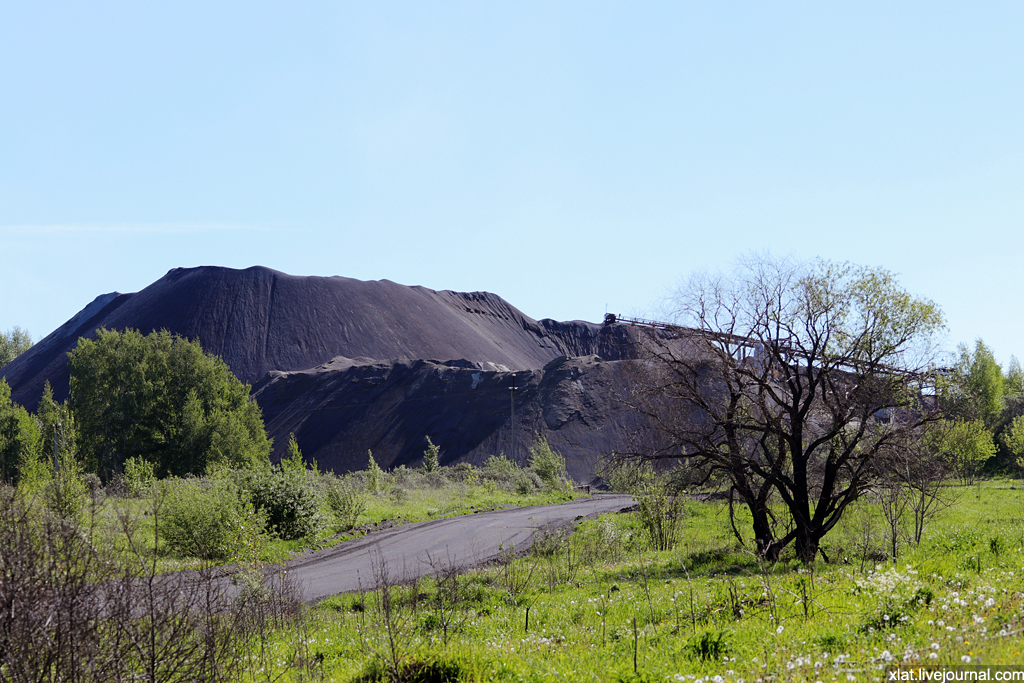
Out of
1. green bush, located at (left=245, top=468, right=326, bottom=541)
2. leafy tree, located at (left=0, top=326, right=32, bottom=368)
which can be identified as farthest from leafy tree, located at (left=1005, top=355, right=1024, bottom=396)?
leafy tree, located at (left=0, top=326, right=32, bottom=368)

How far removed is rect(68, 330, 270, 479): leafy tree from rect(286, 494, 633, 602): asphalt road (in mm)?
23954

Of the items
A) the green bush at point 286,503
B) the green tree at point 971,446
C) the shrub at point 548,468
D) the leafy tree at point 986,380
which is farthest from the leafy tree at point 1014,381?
the green bush at point 286,503

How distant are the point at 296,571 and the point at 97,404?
3556cm

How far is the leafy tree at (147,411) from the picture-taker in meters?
44.0

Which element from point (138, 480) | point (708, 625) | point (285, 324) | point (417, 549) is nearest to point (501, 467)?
point (138, 480)

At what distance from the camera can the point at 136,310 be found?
10312 cm

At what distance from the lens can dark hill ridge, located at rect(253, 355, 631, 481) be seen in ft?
216

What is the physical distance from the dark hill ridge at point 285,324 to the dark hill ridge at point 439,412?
1356 centimetres

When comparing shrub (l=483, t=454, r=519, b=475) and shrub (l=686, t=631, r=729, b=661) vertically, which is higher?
shrub (l=686, t=631, r=729, b=661)

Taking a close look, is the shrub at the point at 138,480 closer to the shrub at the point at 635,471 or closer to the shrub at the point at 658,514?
the shrub at the point at 635,471

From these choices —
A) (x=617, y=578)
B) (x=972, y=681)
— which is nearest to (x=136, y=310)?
(x=617, y=578)

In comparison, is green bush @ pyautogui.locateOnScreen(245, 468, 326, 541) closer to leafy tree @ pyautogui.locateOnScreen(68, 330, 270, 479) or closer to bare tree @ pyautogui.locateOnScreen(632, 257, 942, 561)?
bare tree @ pyautogui.locateOnScreen(632, 257, 942, 561)

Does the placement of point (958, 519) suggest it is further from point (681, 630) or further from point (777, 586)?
point (681, 630)

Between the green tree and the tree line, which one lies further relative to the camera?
the tree line
